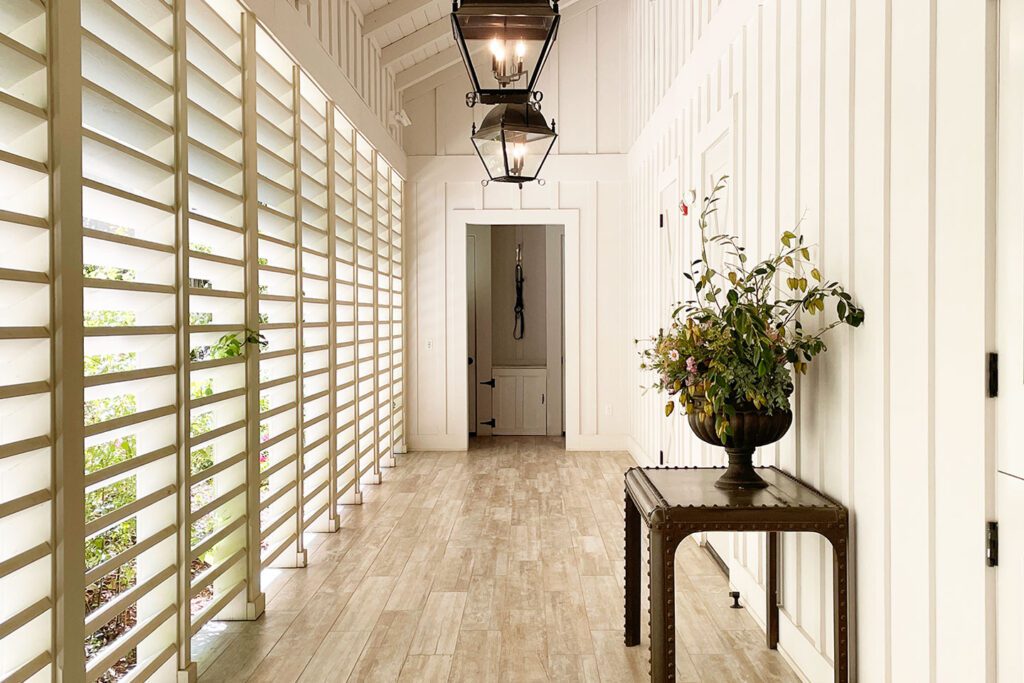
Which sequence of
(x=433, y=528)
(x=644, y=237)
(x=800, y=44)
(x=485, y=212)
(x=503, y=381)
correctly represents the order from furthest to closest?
(x=503, y=381), (x=485, y=212), (x=644, y=237), (x=433, y=528), (x=800, y=44)

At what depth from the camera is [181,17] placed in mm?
2406

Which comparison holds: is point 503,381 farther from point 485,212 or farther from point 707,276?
point 707,276

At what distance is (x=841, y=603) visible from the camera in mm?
2158

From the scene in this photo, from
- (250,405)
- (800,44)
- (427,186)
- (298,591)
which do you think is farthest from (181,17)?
(427,186)

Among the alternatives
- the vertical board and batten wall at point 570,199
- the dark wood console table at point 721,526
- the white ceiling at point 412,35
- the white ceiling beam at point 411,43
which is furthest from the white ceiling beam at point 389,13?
the dark wood console table at point 721,526

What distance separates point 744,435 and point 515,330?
20.2 ft

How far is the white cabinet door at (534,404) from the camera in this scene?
27.3 ft

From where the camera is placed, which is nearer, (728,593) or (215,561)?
(215,561)

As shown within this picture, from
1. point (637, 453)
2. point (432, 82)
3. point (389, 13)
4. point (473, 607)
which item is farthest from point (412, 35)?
point (473, 607)

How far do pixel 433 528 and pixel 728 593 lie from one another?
6.04 feet

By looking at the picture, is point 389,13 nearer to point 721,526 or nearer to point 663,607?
point 721,526

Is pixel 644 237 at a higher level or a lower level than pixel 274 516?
higher

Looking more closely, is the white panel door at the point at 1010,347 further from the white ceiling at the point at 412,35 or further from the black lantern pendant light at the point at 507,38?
the white ceiling at the point at 412,35

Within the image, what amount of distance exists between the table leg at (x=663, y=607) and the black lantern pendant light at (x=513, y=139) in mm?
2021
